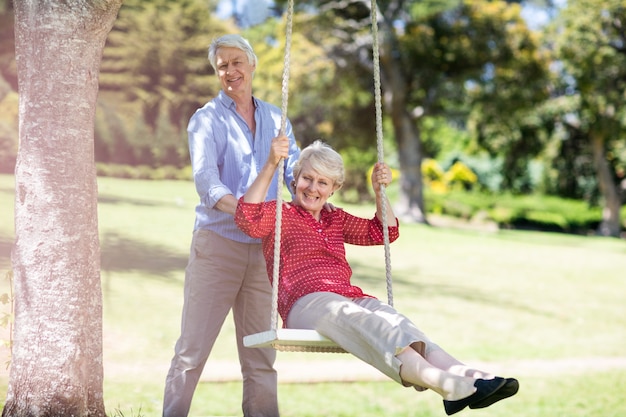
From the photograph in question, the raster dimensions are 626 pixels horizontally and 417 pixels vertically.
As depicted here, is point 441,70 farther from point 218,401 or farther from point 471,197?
point 218,401

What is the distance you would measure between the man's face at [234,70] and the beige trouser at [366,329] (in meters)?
0.88

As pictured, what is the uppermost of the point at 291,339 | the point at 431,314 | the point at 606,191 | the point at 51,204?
the point at 51,204

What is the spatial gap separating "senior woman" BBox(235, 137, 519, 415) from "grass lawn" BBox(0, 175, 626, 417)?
172 centimetres

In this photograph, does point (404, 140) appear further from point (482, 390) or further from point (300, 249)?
point (482, 390)

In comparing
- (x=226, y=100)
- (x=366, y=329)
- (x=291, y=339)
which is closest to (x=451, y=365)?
(x=366, y=329)

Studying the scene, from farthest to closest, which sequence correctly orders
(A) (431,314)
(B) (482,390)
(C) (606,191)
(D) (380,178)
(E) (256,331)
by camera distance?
1. (C) (606,191)
2. (A) (431,314)
3. (E) (256,331)
4. (D) (380,178)
5. (B) (482,390)

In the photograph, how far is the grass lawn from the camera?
548 cm

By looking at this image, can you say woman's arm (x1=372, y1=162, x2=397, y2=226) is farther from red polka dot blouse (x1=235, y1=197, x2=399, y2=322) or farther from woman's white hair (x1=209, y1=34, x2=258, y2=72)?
woman's white hair (x1=209, y1=34, x2=258, y2=72)

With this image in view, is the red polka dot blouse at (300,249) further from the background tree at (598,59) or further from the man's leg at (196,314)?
the background tree at (598,59)

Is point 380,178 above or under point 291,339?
above

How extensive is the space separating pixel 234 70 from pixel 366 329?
111 cm

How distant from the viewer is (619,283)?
12.1 meters

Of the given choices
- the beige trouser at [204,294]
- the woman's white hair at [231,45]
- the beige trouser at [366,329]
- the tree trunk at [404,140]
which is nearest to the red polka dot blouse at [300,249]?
the beige trouser at [366,329]

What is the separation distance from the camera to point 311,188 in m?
2.95
